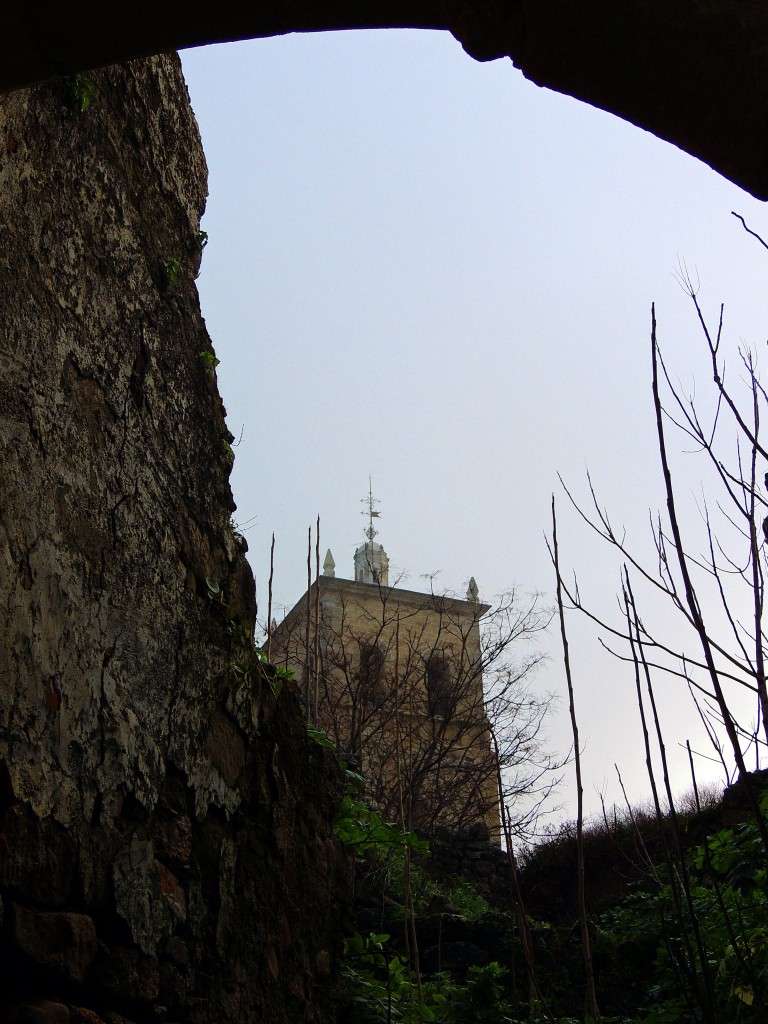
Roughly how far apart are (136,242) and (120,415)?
2.32 ft

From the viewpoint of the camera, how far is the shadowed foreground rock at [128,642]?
219 centimetres

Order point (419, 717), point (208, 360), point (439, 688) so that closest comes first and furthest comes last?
1. point (208, 360)
2. point (419, 717)
3. point (439, 688)

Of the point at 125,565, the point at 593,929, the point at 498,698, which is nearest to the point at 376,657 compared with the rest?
the point at 498,698

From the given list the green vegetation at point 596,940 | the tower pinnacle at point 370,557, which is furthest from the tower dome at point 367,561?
the green vegetation at point 596,940

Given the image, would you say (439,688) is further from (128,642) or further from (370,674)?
(128,642)

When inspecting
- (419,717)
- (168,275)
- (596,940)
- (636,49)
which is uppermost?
(168,275)

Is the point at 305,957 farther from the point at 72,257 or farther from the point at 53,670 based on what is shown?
the point at 72,257

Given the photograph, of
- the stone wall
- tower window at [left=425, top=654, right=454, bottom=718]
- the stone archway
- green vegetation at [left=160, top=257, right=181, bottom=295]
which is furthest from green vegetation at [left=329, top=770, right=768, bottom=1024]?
tower window at [left=425, top=654, right=454, bottom=718]

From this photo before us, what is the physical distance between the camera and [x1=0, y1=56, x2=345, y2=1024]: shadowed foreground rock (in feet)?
7.20

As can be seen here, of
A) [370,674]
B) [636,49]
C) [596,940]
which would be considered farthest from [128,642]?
[370,674]

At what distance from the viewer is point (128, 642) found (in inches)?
105

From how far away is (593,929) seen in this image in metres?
6.97

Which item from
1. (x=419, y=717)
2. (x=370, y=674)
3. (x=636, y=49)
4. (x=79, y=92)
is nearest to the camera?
(x=636, y=49)

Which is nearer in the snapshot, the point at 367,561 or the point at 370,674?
the point at 370,674
